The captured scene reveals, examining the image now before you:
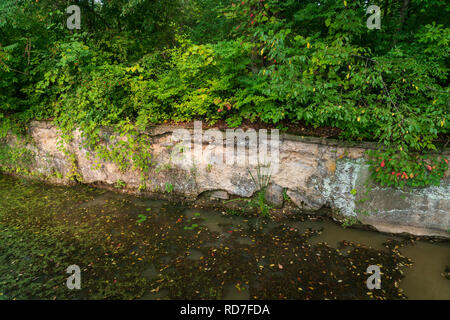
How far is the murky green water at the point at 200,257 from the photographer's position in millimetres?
2943

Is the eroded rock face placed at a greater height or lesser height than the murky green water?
greater

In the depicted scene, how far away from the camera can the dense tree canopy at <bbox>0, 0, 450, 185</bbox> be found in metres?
3.54

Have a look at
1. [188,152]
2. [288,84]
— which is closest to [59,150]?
[188,152]

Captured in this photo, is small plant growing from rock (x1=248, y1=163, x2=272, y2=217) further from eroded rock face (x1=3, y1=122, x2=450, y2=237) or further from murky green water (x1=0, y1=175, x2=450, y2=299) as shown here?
murky green water (x1=0, y1=175, x2=450, y2=299)

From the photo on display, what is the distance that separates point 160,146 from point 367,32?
12.7ft

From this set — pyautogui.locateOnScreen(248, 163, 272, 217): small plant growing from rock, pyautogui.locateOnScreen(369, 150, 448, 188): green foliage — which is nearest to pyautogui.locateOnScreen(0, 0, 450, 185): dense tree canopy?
pyautogui.locateOnScreen(369, 150, 448, 188): green foliage

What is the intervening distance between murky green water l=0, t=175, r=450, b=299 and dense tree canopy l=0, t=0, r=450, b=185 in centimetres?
116

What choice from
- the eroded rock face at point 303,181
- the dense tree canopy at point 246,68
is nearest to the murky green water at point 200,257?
the eroded rock face at point 303,181

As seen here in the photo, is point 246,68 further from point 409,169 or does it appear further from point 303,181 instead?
point 409,169

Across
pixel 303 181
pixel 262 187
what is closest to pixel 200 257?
pixel 262 187

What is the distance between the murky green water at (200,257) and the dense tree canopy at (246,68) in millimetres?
1161

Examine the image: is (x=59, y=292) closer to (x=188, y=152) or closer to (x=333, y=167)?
(x=188, y=152)

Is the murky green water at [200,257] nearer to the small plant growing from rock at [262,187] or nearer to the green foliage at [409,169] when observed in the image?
the small plant growing from rock at [262,187]
